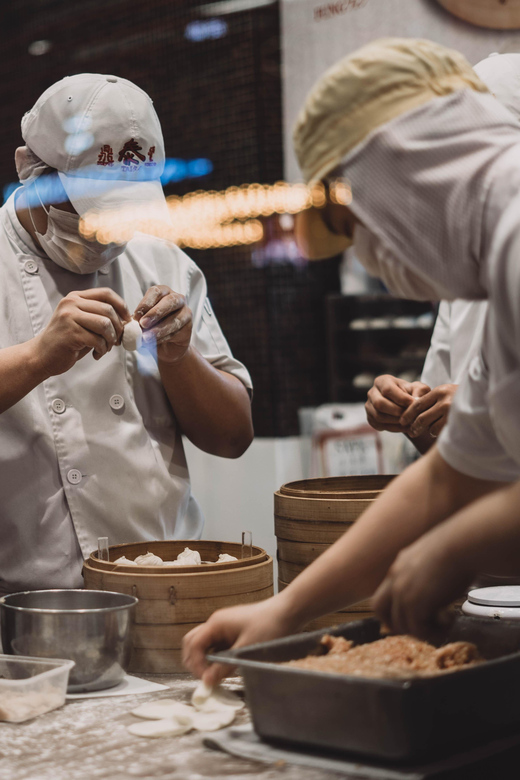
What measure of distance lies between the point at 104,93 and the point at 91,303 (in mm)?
502

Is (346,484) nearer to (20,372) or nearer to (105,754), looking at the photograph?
(20,372)

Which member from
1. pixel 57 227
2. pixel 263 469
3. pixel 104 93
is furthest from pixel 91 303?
pixel 263 469

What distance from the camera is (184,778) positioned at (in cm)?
111

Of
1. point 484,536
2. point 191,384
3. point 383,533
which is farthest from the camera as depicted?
point 191,384

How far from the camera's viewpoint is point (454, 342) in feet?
7.61

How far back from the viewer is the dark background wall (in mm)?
4570

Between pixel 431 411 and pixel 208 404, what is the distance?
0.57 meters

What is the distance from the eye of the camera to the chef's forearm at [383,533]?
1211mm

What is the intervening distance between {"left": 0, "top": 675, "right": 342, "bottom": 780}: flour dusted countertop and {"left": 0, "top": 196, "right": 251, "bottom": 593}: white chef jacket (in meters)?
0.66

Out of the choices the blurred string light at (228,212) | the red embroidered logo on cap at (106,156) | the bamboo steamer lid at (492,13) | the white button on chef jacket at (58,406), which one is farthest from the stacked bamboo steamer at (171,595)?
the blurred string light at (228,212)

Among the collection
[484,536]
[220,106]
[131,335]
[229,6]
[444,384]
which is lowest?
[444,384]

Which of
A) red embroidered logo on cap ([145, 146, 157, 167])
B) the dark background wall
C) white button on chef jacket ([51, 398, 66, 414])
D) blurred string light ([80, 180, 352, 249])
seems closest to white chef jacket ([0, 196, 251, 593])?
white button on chef jacket ([51, 398, 66, 414])

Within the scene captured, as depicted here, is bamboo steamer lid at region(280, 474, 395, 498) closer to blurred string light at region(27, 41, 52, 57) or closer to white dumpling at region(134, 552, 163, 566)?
white dumpling at region(134, 552, 163, 566)

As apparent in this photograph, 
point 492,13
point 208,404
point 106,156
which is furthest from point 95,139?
point 492,13
